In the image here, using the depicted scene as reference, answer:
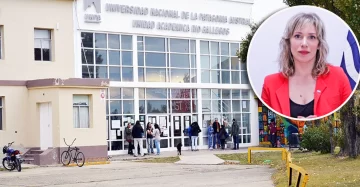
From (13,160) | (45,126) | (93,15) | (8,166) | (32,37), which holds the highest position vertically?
(93,15)

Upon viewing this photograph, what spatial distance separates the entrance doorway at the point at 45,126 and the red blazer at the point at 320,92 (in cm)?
2750

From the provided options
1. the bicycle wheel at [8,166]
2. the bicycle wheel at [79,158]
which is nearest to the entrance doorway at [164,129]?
the bicycle wheel at [79,158]

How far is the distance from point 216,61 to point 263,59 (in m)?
38.4

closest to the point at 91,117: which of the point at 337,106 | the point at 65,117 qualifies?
the point at 65,117

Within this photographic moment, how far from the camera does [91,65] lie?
117ft

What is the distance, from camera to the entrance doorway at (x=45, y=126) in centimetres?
3045

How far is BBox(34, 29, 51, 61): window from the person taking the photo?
32938 millimetres

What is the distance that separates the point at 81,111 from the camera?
101 feet

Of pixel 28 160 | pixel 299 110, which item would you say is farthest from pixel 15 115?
pixel 299 110

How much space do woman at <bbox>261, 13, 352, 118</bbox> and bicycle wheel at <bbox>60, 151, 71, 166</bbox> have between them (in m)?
Answer: 25.8

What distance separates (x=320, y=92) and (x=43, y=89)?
2833 centimetres

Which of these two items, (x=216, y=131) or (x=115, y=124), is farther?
(x=216, y=131)

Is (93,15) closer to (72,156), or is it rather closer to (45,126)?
(45,126)

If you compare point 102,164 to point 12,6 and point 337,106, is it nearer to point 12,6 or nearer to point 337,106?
point 12,6
